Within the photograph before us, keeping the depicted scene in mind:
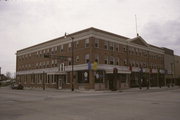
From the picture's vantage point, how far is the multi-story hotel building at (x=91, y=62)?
41.0m

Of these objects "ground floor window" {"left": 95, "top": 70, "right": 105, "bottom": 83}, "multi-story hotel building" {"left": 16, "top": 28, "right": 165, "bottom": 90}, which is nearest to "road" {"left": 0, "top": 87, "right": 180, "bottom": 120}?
"ground floor window" {"left": 95, "top": 70, "right": 105, "bottom": 83}

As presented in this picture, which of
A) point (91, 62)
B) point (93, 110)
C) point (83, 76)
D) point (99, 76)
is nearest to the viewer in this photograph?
point (93, 110)

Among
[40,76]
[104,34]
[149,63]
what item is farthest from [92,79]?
[149,63]

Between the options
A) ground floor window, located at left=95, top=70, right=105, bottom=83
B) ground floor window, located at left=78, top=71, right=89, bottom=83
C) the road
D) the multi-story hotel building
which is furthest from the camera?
the multi-story hotel building

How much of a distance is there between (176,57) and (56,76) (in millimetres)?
48006

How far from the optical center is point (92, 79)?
129 feet

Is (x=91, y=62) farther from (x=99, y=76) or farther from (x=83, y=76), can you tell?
(x=83, y=76)

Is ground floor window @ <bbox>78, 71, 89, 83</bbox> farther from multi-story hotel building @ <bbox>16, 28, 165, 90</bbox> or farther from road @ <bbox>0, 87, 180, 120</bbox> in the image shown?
road @ <bbox>0, 87, 180, 120</bbox>

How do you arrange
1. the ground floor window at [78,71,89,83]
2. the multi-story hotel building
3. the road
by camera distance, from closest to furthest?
1. the road
2. the ground floor window at [78,71,89,83]
3. the multi-story hotel building

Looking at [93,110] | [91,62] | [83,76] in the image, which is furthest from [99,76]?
[93,110]

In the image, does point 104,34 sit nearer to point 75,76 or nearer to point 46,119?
point 75,76

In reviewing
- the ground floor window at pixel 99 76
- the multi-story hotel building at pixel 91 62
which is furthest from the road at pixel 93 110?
the multi-story hotel building at pixel 91 62

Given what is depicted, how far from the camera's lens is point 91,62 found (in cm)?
3988

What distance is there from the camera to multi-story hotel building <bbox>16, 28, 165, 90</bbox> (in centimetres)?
4097
